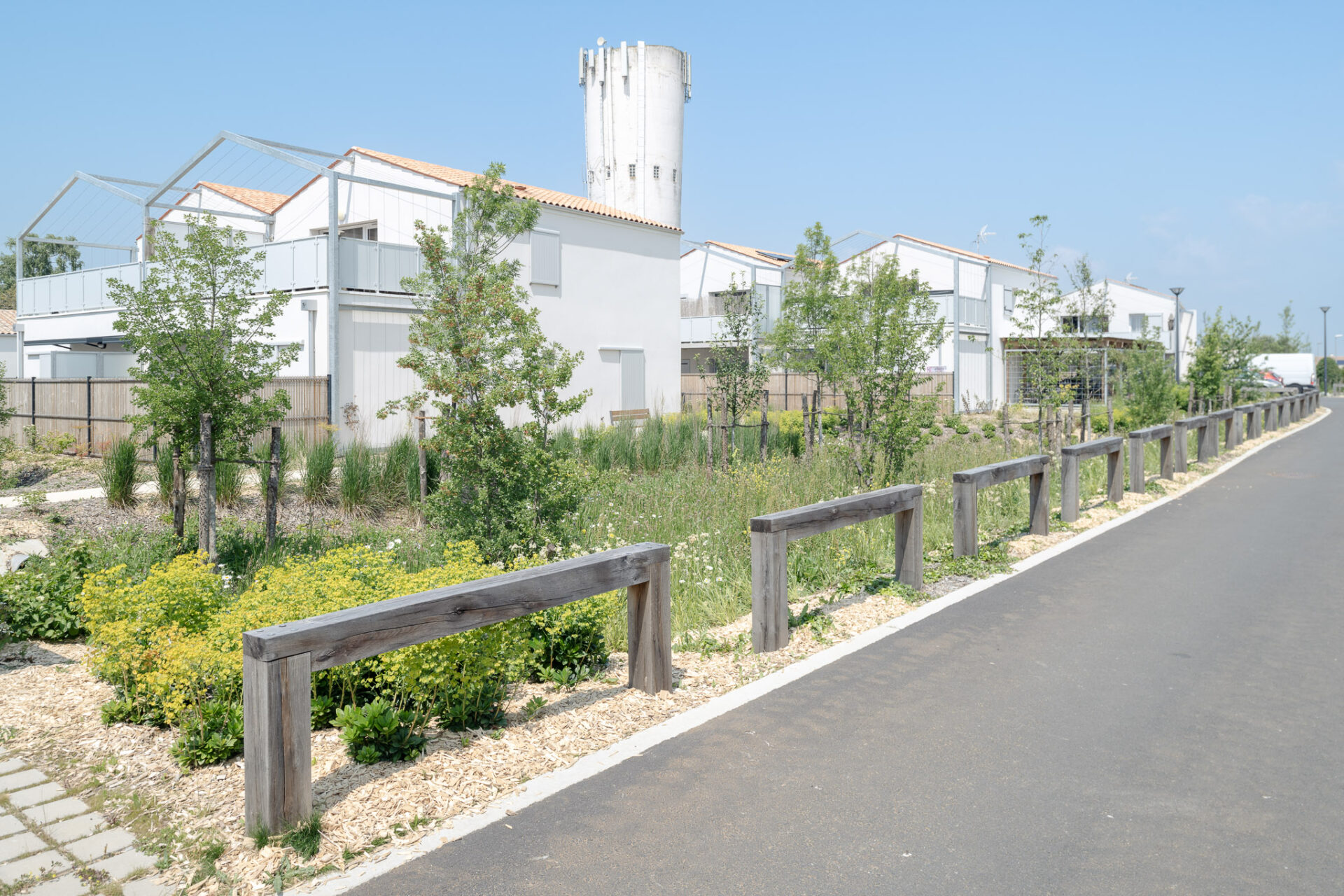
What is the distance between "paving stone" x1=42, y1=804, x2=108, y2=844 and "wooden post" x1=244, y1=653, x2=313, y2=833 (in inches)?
27.2

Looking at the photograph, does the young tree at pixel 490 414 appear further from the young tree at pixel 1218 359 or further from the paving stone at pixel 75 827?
the young tree at pixel 1218 359

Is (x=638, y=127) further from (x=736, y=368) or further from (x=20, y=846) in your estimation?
(x=20, y=846)

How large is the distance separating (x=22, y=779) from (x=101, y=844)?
923 mm

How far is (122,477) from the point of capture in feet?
39.5

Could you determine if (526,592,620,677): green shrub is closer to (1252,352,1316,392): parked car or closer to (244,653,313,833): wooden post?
(244,653,313,833): wooden post

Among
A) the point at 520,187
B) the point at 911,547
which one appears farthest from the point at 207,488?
the point at 520,187

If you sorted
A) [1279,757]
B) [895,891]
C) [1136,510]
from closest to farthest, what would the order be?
[895,891] < [1279,757] < [1136,510]

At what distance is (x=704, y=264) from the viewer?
47688 mm

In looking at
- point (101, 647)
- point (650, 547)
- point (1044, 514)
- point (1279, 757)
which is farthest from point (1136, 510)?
point (101, 647)

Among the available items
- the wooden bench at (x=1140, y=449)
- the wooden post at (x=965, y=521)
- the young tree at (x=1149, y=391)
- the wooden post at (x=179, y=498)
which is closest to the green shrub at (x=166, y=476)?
the wooden post at (x=179, y=498)

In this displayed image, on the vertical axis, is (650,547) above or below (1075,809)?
above

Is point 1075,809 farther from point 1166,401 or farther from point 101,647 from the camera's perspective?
point 1166,401

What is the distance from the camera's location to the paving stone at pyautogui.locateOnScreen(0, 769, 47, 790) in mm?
4297

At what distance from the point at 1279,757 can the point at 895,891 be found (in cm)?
235
